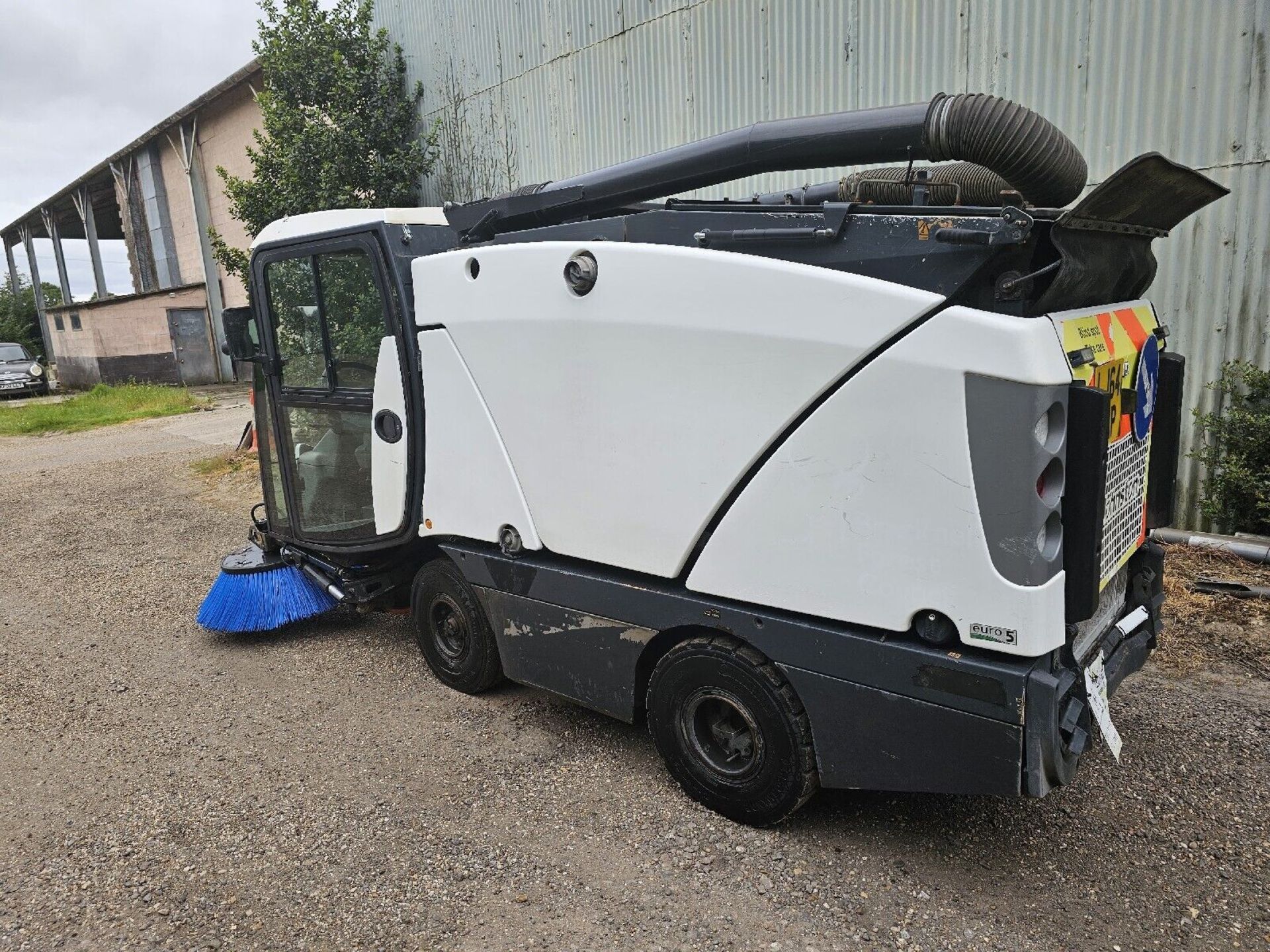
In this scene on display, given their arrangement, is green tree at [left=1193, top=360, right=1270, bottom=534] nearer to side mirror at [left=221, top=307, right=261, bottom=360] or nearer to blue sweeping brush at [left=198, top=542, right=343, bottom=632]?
blue sweeping brush at [left=198, top=542, right=343, bottom=632]

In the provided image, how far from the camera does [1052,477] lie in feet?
7.41

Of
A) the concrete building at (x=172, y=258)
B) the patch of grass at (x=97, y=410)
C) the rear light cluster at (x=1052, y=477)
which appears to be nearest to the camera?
the rear light cluster at (x=1052, y=477)

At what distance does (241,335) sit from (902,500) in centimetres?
347

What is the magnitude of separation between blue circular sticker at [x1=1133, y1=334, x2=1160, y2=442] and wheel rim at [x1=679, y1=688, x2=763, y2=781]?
63.5 inches

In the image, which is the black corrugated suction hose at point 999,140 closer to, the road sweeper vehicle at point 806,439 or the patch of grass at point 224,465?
the road sweeper vehicle at point 806,439

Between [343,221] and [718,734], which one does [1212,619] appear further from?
[343,221]

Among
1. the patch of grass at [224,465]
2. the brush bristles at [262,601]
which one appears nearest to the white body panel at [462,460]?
the brush bristles at [262,601]

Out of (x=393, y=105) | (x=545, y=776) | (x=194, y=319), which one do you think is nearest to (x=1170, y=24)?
(x=545, y=776)

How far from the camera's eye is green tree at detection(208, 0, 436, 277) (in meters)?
10.9

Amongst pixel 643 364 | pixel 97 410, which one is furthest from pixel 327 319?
pixel 97 410

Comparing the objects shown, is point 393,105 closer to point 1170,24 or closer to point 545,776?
point 1170,24

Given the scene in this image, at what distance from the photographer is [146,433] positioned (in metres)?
14.0

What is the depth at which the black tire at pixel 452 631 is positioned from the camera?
12.4ft

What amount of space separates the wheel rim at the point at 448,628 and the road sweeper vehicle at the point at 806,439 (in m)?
0.07
